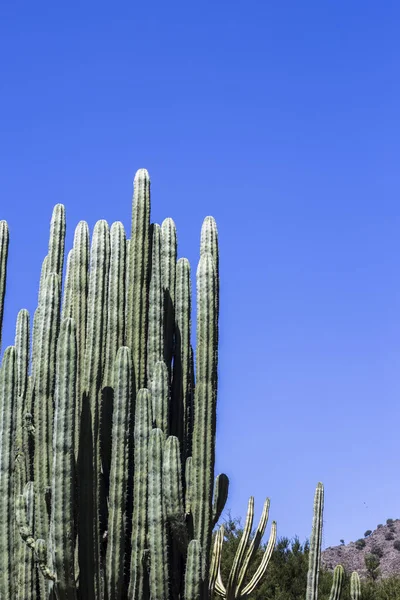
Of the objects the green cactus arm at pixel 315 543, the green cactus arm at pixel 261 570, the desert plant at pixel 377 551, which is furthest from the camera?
the desert plant at pixel 377 551

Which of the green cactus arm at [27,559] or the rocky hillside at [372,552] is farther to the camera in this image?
the rocky hillside at [372,552]

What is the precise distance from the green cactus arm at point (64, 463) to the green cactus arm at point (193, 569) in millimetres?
896

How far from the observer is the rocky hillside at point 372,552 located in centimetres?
2844

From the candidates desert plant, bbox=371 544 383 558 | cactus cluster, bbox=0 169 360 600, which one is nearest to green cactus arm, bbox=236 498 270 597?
cactus cluster, bbox=0 169 360 600

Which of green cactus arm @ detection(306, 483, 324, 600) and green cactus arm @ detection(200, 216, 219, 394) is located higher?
green cactus arm @ detection(200, 216, 219, 394)

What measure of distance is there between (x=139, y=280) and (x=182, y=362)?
825 millimetres

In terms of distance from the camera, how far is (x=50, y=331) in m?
8.60

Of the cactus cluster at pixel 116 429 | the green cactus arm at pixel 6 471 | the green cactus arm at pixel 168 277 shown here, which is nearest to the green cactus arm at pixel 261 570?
the cactus cluster at pixel 116 429

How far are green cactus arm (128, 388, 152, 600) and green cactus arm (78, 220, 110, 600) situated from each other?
28 cm

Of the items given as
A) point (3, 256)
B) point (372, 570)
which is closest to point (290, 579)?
point (372, 570)

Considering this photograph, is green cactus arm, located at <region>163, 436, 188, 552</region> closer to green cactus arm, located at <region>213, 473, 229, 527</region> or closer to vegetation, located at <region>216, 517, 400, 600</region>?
green cactus arm, located at <region>213, 473, 229, 527</region>

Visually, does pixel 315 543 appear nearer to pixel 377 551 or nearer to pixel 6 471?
pixel 6 471

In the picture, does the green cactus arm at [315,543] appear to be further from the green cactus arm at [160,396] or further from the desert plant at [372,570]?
the desert plant at [372,570]

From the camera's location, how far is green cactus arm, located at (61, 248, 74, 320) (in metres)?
9.33
